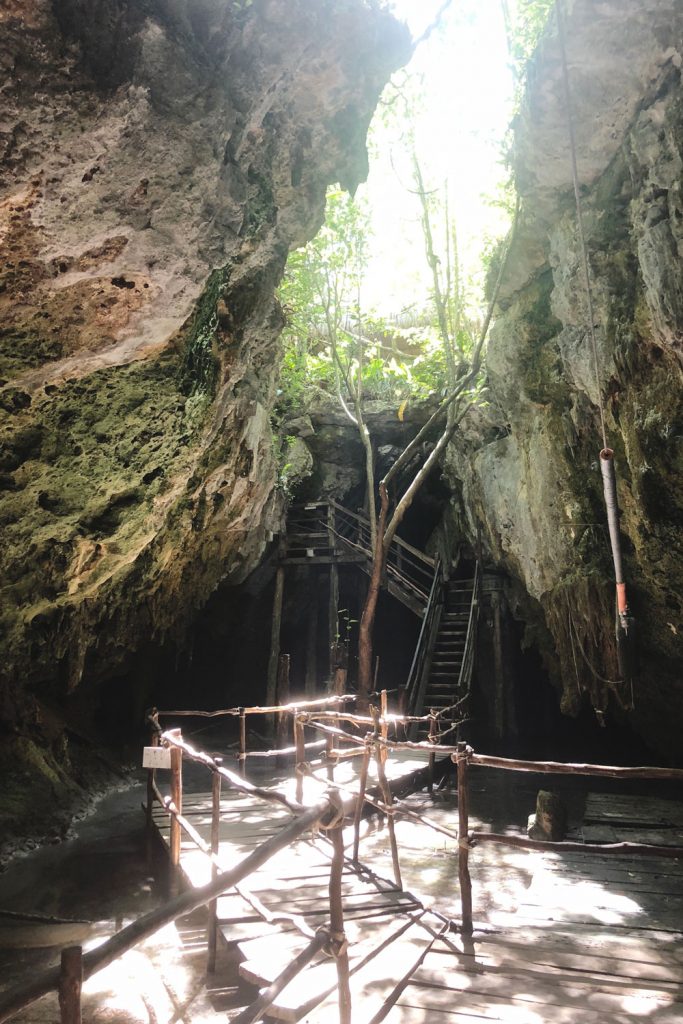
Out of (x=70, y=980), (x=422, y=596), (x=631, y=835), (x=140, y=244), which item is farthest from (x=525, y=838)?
(x=422, y=596)

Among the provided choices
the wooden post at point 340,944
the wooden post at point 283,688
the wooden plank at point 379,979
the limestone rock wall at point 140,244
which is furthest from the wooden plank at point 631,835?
the limestone rock wall at point 140,244

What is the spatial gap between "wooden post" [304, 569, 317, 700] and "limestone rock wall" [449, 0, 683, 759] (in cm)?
540

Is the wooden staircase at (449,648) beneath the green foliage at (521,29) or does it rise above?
beneath

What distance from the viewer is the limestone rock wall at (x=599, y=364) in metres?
5.57

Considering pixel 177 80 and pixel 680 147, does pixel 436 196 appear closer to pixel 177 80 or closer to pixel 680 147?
pixel 680 147

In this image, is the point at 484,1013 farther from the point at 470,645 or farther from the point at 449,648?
the point at 449,648

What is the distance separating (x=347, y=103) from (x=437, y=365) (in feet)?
23.1

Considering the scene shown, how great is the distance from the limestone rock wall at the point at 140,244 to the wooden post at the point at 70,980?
3893mm

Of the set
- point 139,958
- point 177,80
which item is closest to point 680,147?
point 177,80

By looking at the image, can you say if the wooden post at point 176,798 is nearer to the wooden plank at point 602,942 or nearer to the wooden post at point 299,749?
the wooden post at point 299,749

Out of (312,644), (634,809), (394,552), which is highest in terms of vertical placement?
(394,552)

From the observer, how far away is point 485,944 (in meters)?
3.31

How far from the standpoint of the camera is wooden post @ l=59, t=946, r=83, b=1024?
138 centimetres

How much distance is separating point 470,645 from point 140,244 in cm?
998
